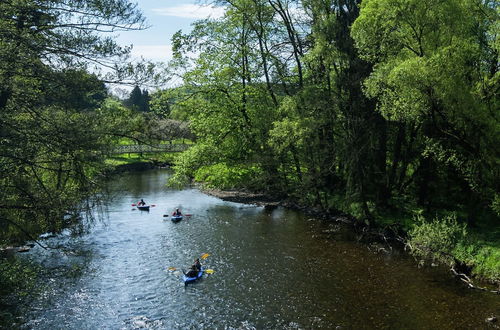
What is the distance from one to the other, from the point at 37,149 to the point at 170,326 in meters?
6.88

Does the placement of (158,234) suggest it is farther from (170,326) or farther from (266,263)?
(170,326)

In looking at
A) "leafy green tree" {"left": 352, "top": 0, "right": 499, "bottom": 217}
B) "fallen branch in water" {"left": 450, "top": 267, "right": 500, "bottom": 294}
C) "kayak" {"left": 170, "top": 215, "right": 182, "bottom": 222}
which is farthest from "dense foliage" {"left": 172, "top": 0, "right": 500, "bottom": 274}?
"kayak" {"left": 170, "top": 215, "right": 182, "bottom": 222}

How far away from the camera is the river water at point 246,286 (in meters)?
12.9

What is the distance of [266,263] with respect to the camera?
59.3ft

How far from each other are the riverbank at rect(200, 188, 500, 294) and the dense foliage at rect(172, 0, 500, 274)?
0.90m

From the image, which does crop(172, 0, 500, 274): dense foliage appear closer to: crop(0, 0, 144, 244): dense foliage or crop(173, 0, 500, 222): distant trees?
crop(173, 0, 500, 222): distant trees

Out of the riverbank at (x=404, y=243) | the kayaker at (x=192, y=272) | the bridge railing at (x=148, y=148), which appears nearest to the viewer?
the bridge railing at (x=148, y=148)

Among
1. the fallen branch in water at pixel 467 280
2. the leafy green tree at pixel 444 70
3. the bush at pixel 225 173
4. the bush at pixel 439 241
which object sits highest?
the leafy green tree at pixel 444 70

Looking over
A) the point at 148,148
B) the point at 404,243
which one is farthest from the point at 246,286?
the point at 404,243

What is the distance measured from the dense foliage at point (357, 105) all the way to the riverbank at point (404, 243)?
2.96 ft

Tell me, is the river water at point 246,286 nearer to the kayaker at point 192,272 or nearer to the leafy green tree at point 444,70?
the kayaker at point 192,272

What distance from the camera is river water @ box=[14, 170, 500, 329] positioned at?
1289cm

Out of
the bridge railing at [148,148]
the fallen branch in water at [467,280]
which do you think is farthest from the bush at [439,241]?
the bridge railing at [148,148]

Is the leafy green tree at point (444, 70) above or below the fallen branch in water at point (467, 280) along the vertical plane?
above
